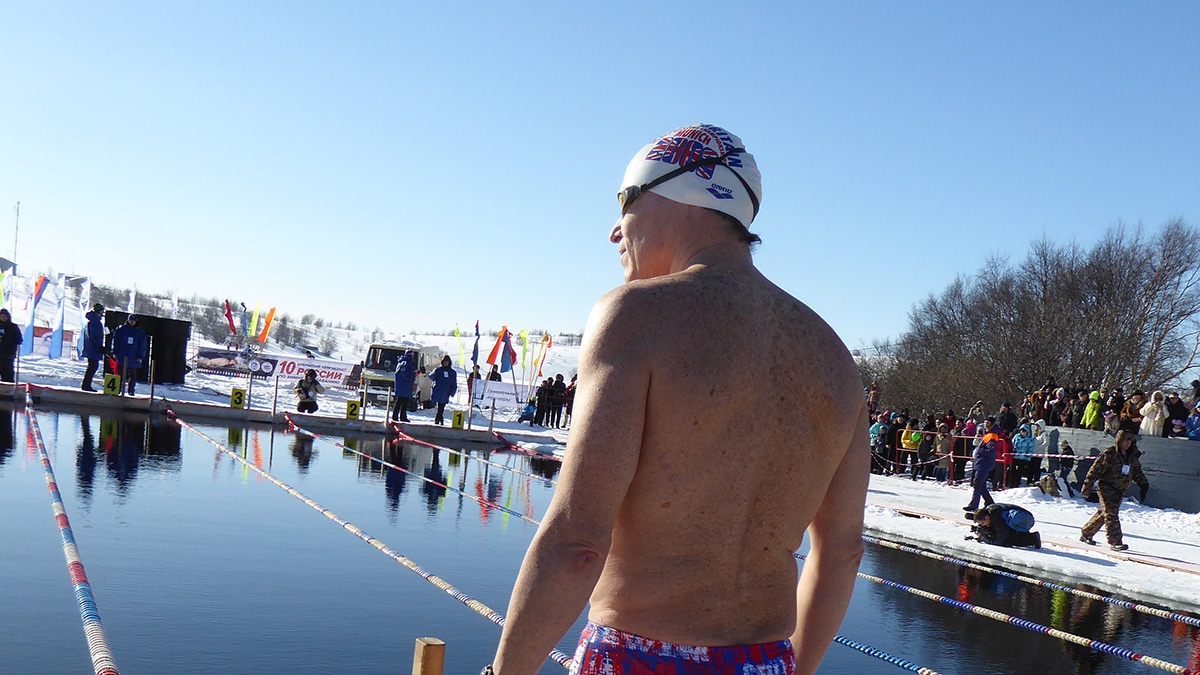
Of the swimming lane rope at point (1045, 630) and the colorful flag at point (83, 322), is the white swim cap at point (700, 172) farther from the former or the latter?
the colorful flag at point (83, 322)

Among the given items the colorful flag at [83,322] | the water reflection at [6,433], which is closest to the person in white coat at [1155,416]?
the water reflection at [6,433]

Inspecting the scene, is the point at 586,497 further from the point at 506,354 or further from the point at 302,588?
the point at 506,354

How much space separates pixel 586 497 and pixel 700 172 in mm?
671

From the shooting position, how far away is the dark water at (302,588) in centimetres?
549

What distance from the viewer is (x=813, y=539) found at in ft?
6.74

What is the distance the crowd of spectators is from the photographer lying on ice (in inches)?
134

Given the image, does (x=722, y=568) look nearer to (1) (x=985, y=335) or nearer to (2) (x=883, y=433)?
(2) (x=883, y=433)

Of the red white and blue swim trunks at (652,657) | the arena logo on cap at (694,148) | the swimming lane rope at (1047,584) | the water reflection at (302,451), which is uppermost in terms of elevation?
the arena logo on cap at (694,148)

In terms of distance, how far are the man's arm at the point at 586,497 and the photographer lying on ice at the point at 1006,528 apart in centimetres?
1240

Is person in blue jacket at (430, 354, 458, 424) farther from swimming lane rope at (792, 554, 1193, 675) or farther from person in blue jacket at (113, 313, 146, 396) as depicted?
swimming lane rope at (792, 554, 1193, 675)

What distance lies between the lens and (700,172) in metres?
1.87

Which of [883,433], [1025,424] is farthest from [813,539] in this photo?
[883,433]

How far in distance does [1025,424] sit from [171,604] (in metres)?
19.1

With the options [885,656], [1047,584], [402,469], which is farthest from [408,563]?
[402,469]
